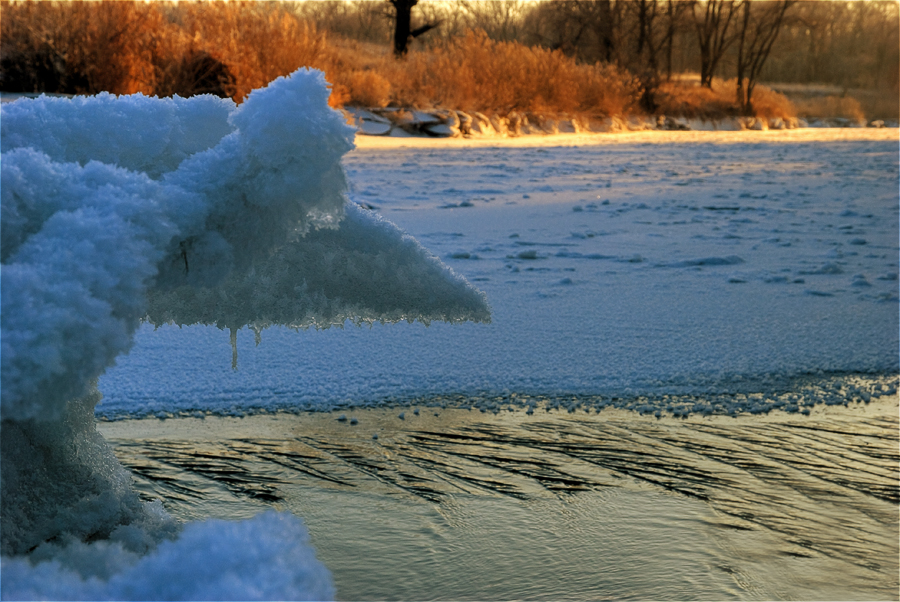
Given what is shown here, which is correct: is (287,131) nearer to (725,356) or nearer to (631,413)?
(631,413)

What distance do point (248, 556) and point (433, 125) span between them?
434 inches

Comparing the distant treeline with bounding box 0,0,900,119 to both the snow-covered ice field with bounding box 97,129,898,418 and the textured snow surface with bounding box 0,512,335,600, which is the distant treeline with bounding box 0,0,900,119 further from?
the textured snow surface with bounding box 0,512,335,600

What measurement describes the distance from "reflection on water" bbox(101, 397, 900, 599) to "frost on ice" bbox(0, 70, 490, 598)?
369 mm

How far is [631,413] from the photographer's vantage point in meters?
1.97

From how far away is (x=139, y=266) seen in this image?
2.63 ft

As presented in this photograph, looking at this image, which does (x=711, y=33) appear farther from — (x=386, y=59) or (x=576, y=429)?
(x=576, y=429)

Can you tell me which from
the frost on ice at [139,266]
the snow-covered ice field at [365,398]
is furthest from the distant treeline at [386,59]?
the frost on ice at [139,266]

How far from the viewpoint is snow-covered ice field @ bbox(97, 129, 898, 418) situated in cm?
211

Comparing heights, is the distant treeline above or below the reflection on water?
above

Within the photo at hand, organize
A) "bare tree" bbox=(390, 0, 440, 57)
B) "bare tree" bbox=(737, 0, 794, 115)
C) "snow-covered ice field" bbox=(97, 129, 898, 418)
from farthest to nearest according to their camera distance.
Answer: "bare tree" bbox=(737, 0, 794, 115), "bare tree" bbox=(390, 0, 440, 57), "snow-covered ice field" bbox=(97, 129, 898, 418)

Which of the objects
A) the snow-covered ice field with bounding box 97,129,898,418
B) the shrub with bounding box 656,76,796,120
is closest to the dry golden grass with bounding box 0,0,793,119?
the snow-covered ice field with bounding box 97,129,898,418

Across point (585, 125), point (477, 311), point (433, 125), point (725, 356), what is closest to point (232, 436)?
point (477, 311)

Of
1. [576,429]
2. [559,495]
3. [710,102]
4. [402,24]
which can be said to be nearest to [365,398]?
[576,429]

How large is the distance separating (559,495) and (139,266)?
3.18 feet
